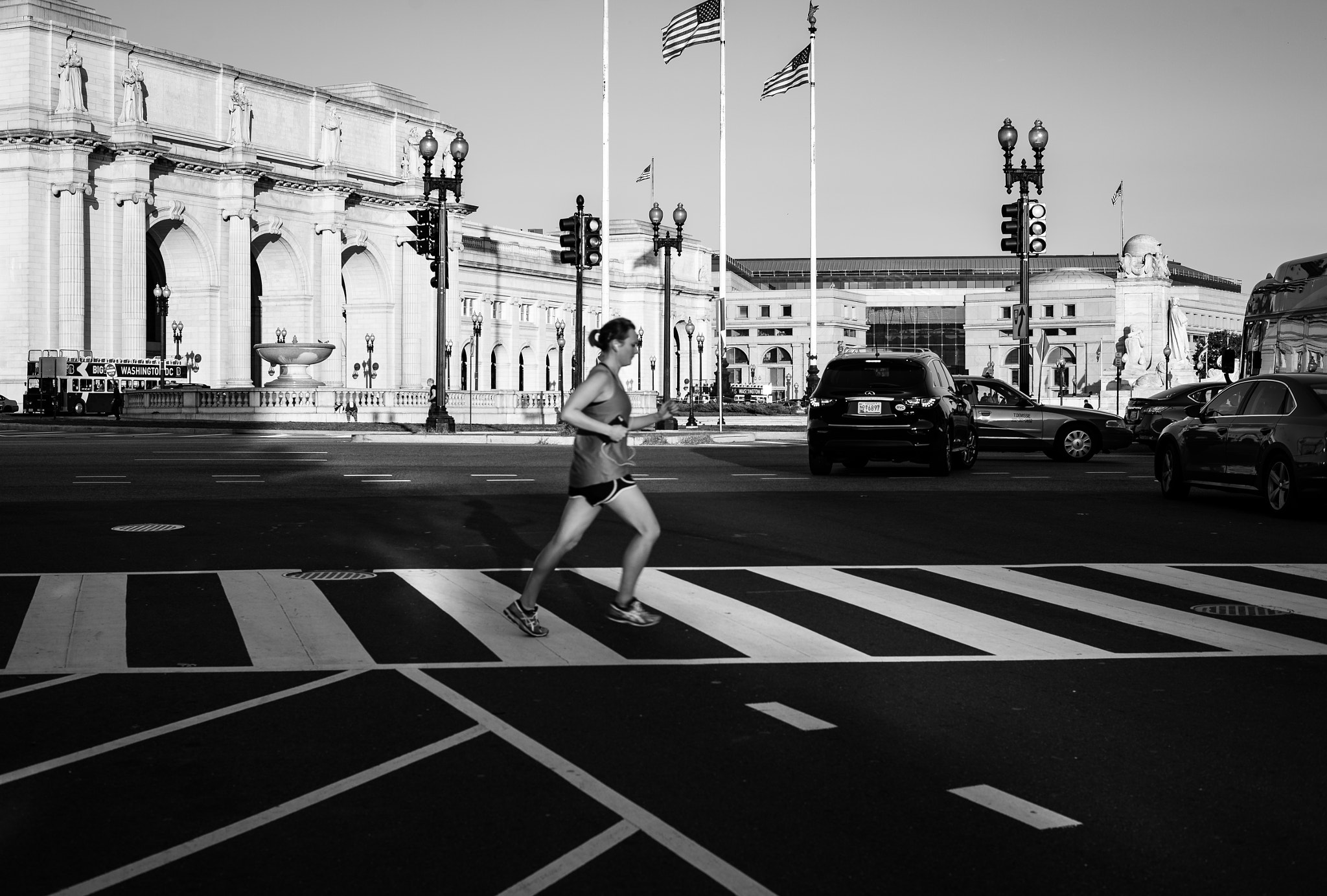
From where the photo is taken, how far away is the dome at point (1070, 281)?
522ft

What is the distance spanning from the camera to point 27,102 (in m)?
70.8

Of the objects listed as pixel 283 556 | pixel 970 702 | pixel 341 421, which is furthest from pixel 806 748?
pixel 341 421

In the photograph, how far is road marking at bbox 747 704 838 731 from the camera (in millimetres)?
6707

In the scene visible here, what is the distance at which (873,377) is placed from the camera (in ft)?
76.3

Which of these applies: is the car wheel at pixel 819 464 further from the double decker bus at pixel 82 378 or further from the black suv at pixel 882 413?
the double decker bus at pixel 82 378

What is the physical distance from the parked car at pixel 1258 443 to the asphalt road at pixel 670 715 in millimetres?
1869

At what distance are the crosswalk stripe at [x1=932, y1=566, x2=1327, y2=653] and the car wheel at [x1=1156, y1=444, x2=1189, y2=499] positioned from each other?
736 centimetres

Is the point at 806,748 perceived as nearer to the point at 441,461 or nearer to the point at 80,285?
the point at 441,461

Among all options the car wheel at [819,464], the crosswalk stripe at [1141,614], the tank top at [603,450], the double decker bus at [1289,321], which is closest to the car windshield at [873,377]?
the car wheel at [819,464]

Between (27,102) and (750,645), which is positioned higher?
(27,102)

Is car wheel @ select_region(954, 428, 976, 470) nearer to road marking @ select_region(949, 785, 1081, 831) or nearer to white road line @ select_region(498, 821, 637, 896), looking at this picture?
road marking @ select_region(949, 785, 1081, 831)

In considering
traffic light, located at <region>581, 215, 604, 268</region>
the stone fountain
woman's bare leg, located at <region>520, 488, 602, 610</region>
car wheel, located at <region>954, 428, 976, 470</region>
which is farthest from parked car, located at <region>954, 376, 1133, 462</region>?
the stone fountain

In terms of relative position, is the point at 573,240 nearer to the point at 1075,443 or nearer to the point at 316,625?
the point at 1075,443

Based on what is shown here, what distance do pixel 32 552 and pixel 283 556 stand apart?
7.29ft
